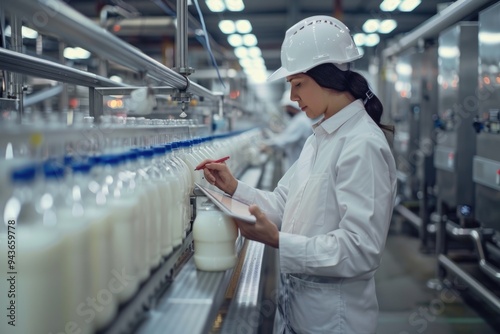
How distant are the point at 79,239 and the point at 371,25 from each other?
673 cm

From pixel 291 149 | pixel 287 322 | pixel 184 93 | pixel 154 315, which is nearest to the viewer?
pixel 154 315

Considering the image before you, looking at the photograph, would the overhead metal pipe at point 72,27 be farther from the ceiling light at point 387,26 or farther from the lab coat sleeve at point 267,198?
the ceiling light at point 387,26

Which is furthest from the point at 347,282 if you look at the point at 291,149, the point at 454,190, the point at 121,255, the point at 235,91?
the point at 235,91

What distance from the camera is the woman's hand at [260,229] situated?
1.21 meters

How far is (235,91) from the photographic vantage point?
5.86m

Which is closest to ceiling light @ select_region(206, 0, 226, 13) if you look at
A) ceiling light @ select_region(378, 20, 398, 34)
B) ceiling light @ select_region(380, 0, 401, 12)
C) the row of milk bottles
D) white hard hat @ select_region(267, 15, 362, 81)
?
white hard hat @ select_region(267, 15, 362, 81)

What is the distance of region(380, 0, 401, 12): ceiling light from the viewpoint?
17.3 feet

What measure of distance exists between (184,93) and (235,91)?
416 cm

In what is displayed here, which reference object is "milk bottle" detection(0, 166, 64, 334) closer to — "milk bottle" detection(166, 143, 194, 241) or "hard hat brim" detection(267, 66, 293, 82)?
"milk bottle" detection(166, 143, 194, 241)

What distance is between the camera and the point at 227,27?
21.1ft

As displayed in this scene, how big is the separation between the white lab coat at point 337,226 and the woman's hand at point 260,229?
34 millimetres

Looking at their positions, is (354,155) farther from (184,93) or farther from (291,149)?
(291,149)

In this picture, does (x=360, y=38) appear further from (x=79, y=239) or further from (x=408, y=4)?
(x=79, y=239)

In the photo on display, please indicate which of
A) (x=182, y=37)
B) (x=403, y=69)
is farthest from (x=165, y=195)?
(x=403, y=69)
